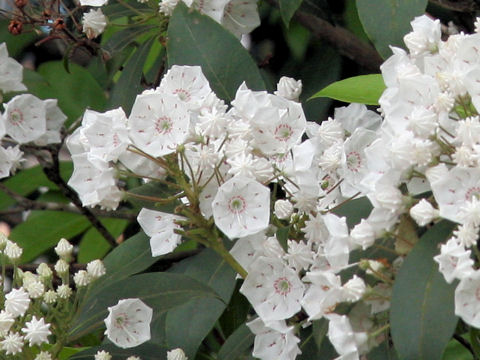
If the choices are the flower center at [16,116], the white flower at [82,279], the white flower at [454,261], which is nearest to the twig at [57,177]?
the flower center at [16,116]

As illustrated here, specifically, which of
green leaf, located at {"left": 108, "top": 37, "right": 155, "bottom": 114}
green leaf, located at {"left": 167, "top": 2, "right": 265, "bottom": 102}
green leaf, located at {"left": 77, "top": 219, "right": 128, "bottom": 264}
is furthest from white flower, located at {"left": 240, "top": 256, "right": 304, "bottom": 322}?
green leaf, located at {"left": 77, "top": 219, "right": 128, "bottom": 264}

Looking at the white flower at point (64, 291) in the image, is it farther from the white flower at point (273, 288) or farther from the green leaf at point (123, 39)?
the green leaf at point (123, 39)

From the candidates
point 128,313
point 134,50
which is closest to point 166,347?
point 128,313

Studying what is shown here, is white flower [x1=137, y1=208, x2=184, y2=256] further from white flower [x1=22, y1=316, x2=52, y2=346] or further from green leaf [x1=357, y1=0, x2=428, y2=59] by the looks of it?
green leaf [x1=357, y1=0, x2=428, y2=59]

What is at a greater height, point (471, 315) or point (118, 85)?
point (471, 315)

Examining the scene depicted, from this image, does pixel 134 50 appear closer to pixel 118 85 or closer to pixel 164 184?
pixel 118 85

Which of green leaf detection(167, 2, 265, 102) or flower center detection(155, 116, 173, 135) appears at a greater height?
flower center detection(155, 116, 173, 135)

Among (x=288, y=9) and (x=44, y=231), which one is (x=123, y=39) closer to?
(x=288, y=9)
